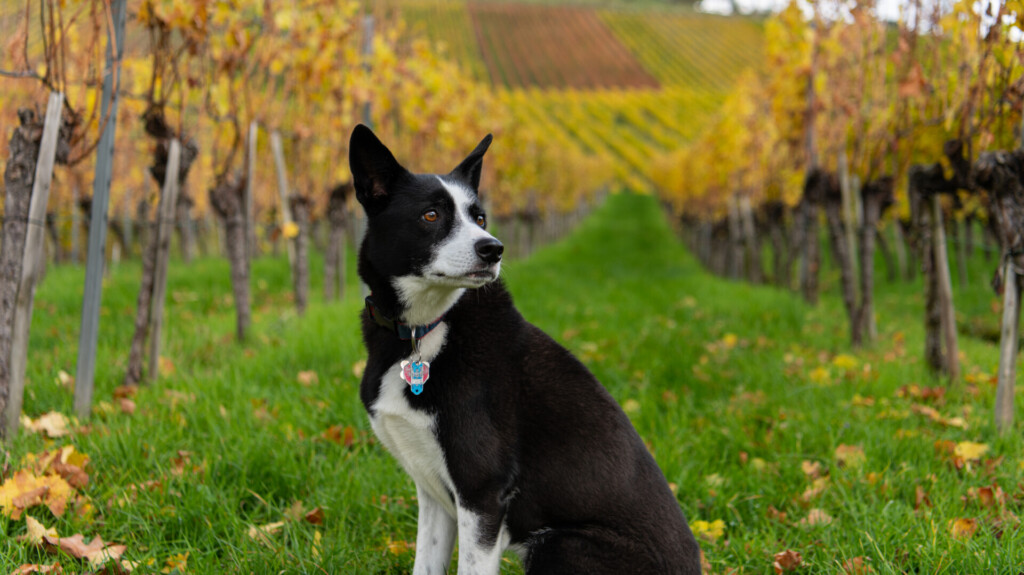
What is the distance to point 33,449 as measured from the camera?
3.53 meters

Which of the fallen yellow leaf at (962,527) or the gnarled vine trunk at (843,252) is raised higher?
the gnarled vine trunk at (843,252)

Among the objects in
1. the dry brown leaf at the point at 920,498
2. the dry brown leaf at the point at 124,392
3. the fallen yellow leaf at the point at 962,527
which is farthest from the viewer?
the dry brown leaf at the point at 124,392

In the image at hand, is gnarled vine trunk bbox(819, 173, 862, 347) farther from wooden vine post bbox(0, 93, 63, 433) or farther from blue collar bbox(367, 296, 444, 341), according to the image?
wooden vine post bbox(0, 93, 63, 433)

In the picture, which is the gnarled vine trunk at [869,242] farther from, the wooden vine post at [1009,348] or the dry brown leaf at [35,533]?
the dry brown leaf at [35,533]

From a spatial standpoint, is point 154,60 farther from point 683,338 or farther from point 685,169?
point 685,169

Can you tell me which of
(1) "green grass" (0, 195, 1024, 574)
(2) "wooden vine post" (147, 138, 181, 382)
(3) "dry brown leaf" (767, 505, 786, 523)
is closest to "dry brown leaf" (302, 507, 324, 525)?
(1) "green grass" (0, 195, 1024, 574)

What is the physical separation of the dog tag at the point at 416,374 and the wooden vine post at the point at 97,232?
10.1 feet

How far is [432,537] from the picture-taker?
254 centimetres

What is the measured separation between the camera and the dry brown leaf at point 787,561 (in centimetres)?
283

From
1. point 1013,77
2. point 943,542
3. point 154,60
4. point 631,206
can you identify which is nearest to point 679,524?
point 943,542

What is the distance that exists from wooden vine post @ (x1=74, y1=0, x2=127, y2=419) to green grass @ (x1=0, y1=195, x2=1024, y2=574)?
25cm

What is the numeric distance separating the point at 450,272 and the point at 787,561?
2026 millimetres

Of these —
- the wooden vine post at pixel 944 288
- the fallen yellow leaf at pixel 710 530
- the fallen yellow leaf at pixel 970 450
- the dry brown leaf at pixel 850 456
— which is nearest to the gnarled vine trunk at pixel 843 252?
the wooden vine post at pixel 944 288

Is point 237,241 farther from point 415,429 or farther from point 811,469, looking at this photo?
point 811,469
